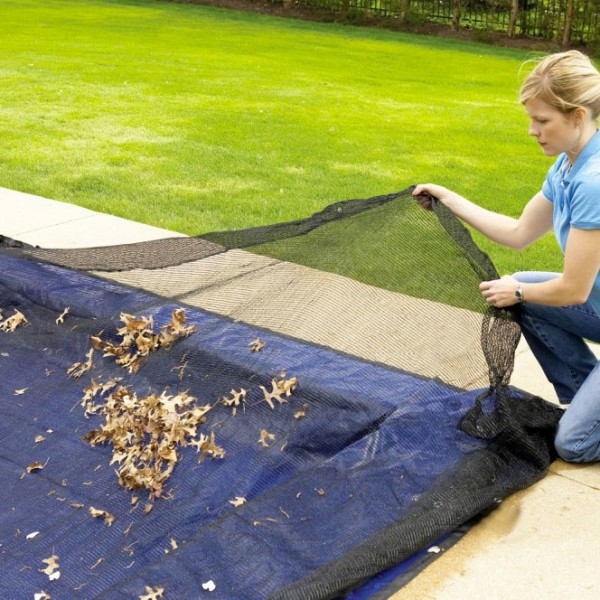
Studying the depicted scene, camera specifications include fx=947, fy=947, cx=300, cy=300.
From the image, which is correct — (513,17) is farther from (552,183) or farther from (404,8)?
(552,183)

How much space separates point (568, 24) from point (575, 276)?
690 inches

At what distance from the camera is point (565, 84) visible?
289 cm

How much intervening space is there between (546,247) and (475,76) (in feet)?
29.5

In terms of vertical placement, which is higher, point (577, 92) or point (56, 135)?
point (577, 92)

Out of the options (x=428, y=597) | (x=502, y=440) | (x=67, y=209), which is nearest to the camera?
(x=428, y=597)

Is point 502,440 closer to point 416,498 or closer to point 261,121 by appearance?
point 416,498

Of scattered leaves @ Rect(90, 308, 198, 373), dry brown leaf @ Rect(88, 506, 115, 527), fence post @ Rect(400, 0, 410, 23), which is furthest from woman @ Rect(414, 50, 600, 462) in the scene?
fence post @ Rect(400, 0, 410, 23)

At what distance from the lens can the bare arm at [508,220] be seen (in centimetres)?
345

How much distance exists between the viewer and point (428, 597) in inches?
101

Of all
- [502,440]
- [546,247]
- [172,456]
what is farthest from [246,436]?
[546,247]

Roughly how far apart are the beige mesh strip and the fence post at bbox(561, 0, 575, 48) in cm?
1672

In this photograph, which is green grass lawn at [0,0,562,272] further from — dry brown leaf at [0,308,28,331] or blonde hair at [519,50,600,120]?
blonde hair at [519,50,600,120]

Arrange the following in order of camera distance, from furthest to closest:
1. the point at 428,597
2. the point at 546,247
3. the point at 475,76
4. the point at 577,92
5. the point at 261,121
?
the point at 475,76
the point at 261,121
the point at 546,247
the point at 577,92
the point at 428,597

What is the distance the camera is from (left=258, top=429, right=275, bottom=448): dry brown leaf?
337cm
